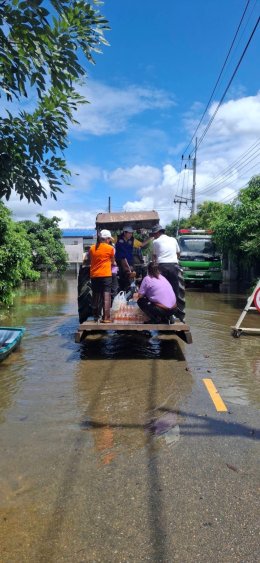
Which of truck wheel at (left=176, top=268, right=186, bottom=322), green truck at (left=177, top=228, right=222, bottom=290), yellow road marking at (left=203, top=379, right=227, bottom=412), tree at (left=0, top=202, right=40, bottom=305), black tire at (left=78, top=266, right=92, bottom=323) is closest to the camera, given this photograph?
yellow road marking at (left=203, top=379, right=227, bottom=412)

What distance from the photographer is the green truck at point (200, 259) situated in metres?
20.8

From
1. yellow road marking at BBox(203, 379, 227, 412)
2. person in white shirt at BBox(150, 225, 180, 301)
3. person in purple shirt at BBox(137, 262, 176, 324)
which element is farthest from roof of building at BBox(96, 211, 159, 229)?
yellow road marking at BBox(203, 379, 227, 412)

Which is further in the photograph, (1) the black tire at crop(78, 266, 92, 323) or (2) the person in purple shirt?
(1) the black tire at crop(78, 266, 92, 323)

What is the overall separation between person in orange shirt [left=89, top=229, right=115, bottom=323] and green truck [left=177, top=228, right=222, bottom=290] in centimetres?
1287

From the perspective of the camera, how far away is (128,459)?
3.99m

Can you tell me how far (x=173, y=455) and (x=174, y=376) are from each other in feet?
8.47

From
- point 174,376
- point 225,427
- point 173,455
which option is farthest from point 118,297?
point 173,455

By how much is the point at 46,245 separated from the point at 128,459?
28051mm

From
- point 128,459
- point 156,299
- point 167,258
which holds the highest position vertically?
point 167,258

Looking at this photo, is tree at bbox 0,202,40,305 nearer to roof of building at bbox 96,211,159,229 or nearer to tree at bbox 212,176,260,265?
roof of building at bbox 96,211,159,229

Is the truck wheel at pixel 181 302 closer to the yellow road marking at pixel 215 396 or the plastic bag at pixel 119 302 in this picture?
the plastic bag at pixel 119 302

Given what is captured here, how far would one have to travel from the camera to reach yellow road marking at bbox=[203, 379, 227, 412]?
5.29 metres

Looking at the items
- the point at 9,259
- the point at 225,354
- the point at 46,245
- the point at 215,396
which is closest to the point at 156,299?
the point at 225,354

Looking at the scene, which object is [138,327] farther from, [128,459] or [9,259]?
[9,259]
